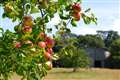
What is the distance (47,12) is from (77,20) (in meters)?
0.27

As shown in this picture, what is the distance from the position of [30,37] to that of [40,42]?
158 millimetres

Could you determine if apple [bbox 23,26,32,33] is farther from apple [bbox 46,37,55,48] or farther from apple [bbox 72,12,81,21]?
apple [bbox 72,12,81,21]

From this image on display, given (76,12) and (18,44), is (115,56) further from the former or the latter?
(18,44)

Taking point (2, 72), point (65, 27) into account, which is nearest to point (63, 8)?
point (65, 27)

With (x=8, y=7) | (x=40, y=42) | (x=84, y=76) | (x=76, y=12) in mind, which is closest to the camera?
(x=40, y=42)

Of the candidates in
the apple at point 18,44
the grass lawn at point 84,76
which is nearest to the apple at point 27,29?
the apple at point 18,44

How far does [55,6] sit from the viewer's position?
4117 millimetres

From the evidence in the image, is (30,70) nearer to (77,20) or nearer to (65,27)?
(77,20)

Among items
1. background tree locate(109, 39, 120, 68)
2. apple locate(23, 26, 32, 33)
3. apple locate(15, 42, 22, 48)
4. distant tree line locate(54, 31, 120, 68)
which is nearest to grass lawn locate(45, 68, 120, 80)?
distant tree line locate(54, 31, 120, 68)

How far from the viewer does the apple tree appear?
3.59m

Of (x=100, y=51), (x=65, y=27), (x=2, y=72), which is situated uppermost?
(x=65, y=27)

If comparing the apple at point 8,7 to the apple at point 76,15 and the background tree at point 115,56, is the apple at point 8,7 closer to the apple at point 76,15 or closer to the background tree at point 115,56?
the apple at point 76,15

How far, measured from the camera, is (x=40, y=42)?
3.77 m

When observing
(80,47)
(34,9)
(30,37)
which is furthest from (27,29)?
(80,47)
